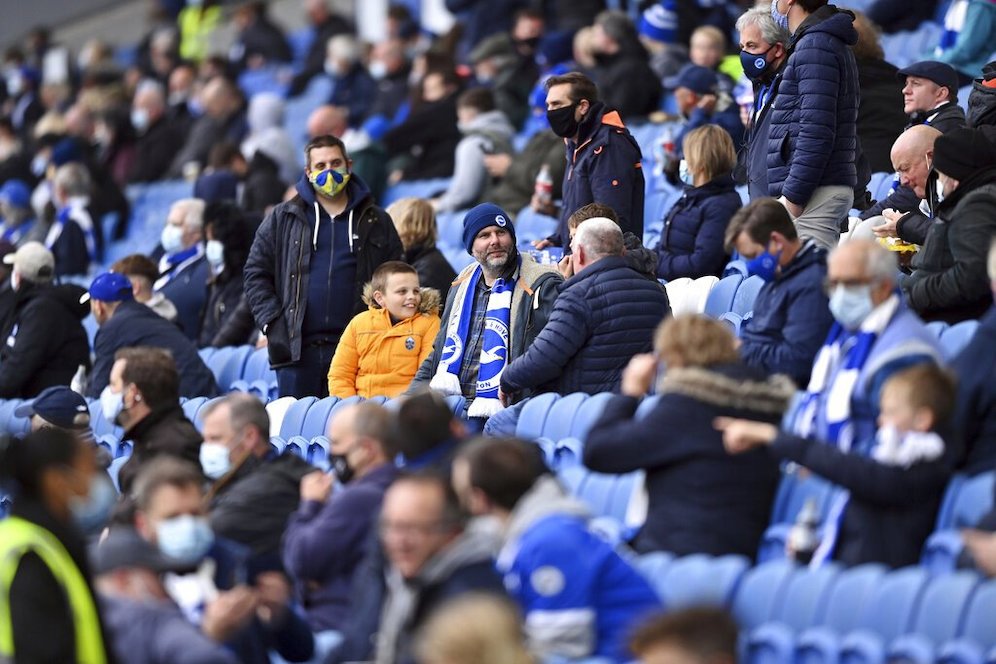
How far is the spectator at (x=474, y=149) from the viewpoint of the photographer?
37.4 feet

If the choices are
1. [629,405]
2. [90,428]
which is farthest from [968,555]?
[90,428]

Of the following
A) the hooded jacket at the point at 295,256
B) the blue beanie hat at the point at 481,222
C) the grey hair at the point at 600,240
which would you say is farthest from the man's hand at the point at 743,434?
the hooded jacket at the point at 295,256

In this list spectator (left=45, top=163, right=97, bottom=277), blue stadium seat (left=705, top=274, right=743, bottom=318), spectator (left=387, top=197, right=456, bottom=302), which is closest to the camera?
blue stadium seat (left=705, top=274, right=743, bottom=318)

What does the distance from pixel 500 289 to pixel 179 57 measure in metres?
12.0

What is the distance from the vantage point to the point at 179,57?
19.2 m

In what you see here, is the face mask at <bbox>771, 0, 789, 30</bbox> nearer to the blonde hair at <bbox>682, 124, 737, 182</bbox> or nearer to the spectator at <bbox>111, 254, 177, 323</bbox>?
the blonde hair at <bbox>682, 124, 737, 182</bbox>

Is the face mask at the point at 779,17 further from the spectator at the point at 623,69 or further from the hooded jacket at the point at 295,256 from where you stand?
the spectator at the point at 623,69

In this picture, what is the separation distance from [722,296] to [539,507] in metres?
3.05

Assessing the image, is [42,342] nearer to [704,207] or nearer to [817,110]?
[704,207]

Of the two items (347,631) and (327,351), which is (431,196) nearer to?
(327,351)

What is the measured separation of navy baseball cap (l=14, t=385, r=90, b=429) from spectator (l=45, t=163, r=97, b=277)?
467cm

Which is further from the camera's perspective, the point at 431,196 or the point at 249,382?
the point at 431,196

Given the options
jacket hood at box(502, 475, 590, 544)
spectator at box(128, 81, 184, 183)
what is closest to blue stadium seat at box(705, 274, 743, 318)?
jacket hood at box(502, 475, 590, 544)

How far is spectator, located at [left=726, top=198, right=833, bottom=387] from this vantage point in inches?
250
